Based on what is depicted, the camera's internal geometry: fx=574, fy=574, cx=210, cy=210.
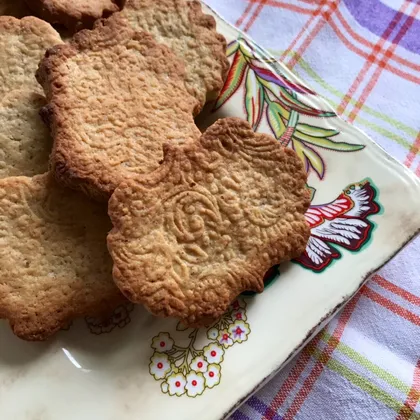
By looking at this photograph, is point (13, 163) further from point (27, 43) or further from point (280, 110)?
point (280, 110)

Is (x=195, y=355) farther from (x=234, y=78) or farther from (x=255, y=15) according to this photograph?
(x=255, y=15)

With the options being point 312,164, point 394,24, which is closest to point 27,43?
point 312,164

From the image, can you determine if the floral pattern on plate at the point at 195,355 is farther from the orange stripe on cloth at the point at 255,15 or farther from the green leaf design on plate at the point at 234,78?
the orange stripe on cloth at the point at 255,15

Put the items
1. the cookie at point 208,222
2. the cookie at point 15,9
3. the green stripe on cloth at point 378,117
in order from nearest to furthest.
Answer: the cookie at point 208,222 < the cookie at point 15,9 < the green stripe on cloth at point 378,117

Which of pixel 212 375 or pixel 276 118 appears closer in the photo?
pixel 212 375

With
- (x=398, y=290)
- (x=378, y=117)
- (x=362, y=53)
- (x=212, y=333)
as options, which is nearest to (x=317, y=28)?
(x=362, y=53)

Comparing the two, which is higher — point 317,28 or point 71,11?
point 317,28

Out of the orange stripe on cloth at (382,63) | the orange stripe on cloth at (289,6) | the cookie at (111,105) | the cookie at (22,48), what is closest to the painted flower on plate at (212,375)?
the cookie at (111,105)
